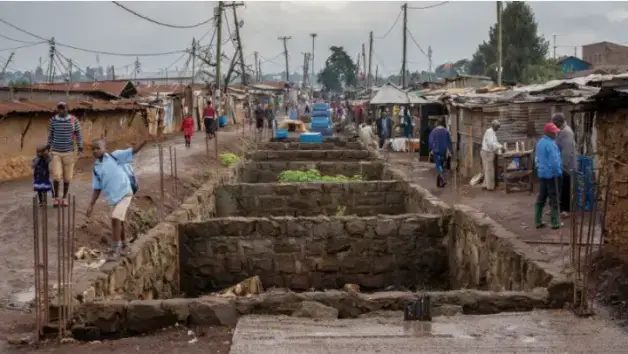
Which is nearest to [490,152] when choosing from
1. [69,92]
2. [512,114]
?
[512,114]

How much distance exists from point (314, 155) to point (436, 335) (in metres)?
14.9

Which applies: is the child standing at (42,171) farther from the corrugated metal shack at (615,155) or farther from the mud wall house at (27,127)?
the corrugated metal shack at (615,155)

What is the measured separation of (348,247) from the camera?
991 cm

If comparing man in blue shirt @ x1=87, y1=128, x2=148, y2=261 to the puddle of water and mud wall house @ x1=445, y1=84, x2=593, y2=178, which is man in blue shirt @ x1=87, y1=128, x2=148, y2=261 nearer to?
the puddle of water

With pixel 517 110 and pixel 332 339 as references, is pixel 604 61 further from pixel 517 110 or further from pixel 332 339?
pixel 332 339

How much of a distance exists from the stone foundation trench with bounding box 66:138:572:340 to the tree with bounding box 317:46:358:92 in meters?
79.9

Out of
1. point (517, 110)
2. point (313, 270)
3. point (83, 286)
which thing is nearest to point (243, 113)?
point (517, 110)

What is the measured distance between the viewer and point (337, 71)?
316ft

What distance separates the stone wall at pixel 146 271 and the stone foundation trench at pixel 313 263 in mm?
16

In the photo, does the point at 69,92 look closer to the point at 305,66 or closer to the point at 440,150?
the point at 440,150

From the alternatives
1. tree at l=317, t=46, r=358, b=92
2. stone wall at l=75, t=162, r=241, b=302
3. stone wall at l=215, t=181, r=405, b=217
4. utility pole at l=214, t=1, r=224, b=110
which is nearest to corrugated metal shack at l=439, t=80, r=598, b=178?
stone wall at l=215, t=181, r=405, b=217

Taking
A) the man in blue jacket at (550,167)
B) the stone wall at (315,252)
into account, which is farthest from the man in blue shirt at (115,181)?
the man in blue jacket at (550,167)

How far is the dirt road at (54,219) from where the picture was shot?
6.68m

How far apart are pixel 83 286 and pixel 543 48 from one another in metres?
50.3
